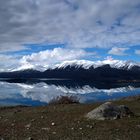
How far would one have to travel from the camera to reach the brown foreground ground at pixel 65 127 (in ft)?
41.0

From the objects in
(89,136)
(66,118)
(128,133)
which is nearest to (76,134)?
(89,136)

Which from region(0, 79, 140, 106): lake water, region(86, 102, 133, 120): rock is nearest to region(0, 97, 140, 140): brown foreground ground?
region(86, 102, 133, 120): rock

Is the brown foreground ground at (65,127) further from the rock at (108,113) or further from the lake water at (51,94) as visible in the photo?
the lake water at (51,94)

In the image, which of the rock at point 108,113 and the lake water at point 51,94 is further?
the lake water at point 51,94

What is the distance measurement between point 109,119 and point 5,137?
15.1 feet

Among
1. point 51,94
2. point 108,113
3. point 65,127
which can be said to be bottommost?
point 51,94

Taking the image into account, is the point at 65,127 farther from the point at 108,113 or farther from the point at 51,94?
the point at 51,94

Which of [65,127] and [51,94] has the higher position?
[65,127]

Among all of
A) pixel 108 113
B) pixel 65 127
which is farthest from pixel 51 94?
pixel 65 127

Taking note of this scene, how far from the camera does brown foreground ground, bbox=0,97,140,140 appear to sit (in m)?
12.5

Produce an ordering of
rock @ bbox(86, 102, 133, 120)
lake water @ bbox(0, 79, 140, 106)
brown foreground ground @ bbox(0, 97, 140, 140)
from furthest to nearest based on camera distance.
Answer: lake water @ bbox(0, 79, 140, 106), rock @ bbox(86, 102, 133, 120), brown foreground ground @ bbox(0, 97, 140, 140)

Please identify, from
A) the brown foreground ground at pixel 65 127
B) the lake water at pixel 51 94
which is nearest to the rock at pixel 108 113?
the brown foreground ground at pixel 65 127

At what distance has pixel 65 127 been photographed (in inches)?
553

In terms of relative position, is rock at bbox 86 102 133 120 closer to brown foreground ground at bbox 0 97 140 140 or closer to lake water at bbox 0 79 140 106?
brown foreground ground at bbox 0 97 140 140
